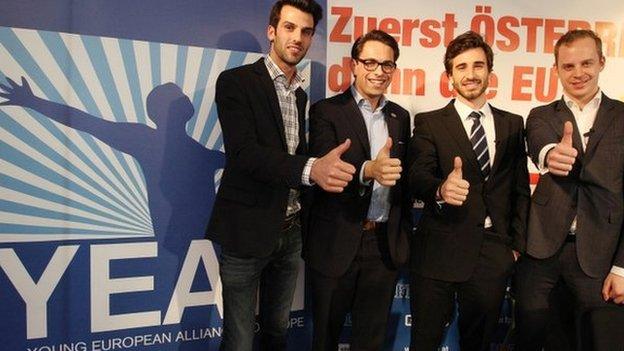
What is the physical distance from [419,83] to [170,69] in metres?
1.49

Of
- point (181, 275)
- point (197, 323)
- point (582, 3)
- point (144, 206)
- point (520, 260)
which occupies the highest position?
point (582, 3)

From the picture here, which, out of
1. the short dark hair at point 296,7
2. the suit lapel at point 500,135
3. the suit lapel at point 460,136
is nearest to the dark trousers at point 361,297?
the suit lapel at point 460,136

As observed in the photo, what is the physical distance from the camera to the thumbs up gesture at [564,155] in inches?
65.9

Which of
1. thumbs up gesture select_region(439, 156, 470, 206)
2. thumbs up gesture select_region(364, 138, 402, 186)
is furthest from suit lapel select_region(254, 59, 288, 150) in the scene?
thumbs up gesture select_region(439, 156, 470, 206)

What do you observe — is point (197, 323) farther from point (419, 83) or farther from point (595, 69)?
point (595, 69)

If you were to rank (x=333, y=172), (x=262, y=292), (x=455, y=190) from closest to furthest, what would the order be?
(x=333, y=172), (x=455, y=190), (x=262, y=292)

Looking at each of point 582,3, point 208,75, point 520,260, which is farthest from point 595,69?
point 208,75

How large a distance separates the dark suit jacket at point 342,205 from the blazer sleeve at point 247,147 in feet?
1.04

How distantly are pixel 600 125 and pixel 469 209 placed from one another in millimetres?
637

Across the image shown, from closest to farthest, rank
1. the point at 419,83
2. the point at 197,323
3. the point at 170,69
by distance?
the point at 170,69 → the point at 197,323 → the point at 419,83

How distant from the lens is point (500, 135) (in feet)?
6.51

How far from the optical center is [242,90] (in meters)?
1.83

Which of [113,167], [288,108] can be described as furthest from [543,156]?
[113,167]

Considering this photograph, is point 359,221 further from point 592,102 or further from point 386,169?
point 592,102
